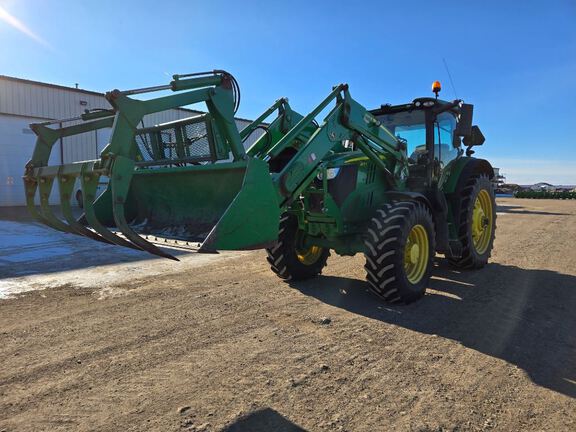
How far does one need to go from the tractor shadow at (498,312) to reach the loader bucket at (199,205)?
1.86 metres

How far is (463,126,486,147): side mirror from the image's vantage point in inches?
302

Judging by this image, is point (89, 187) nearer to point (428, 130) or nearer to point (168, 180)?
point (168, 180)

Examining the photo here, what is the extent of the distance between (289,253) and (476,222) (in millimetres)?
3346

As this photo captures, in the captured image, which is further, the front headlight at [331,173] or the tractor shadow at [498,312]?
the front headlight at [331,173]

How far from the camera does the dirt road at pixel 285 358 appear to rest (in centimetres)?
299

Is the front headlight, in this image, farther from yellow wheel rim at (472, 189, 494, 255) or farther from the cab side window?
yellow wheel rim at (472, 189, 494, 255)

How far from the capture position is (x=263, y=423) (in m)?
2.90

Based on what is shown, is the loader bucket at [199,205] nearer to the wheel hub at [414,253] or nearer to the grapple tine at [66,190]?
the grapple tine at [66,190]

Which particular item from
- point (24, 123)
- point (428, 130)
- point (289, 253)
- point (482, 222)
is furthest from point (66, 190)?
point (24, 123)

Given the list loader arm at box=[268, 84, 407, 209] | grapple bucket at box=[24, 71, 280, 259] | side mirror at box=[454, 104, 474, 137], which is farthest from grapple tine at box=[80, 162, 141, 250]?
side mirror at box=[454, 104, 474, 137]

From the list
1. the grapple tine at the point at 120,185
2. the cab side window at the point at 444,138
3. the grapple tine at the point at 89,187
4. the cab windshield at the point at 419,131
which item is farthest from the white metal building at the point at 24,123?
the grapple tine at the point at 120,185

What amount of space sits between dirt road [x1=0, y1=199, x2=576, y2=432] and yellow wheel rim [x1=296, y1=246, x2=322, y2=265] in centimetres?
48

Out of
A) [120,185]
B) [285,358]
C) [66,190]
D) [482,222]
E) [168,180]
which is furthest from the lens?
[482,222]

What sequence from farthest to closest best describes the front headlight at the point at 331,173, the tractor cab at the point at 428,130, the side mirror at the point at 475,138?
1. the side mirror at the point at 475,138
2. the tractor cab at the point at 428,130
3. the front headlight at the point at 331,173
